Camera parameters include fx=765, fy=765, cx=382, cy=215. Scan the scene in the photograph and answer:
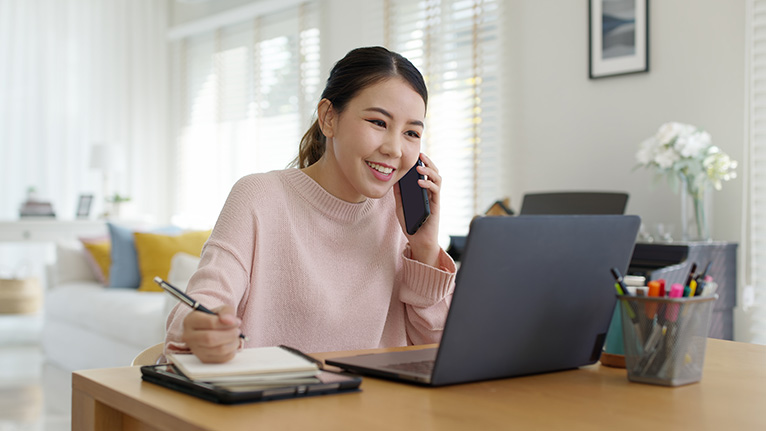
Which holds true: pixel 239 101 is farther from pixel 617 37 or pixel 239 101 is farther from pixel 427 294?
pixel 427 294

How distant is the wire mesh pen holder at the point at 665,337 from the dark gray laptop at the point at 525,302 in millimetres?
76

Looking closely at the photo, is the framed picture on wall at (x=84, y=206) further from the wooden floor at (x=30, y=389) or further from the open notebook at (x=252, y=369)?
the open notebook at (x=252, y=369)

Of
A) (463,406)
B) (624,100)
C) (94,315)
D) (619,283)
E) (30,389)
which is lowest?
(30,389)

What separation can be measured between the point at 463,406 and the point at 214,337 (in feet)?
0.93

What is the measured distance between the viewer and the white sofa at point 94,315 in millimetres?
3498

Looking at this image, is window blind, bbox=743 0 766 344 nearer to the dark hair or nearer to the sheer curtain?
the dark hair

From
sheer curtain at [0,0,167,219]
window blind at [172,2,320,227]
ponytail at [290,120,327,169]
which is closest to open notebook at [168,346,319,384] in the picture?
ponytail at [290,120,327,169]

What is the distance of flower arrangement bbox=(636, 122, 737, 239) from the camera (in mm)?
2863

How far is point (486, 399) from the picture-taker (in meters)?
0.82

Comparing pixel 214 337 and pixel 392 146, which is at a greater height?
pixel 392 146

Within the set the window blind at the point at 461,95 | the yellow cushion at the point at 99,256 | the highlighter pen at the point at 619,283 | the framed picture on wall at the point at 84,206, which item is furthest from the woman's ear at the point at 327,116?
the framed picture on wall at the point at 84,206

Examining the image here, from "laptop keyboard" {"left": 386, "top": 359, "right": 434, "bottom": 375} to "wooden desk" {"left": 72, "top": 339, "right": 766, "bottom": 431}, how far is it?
0.03 m

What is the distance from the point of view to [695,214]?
2.94m

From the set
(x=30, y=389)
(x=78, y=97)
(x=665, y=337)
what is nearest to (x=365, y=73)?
(x=665, y=337)
